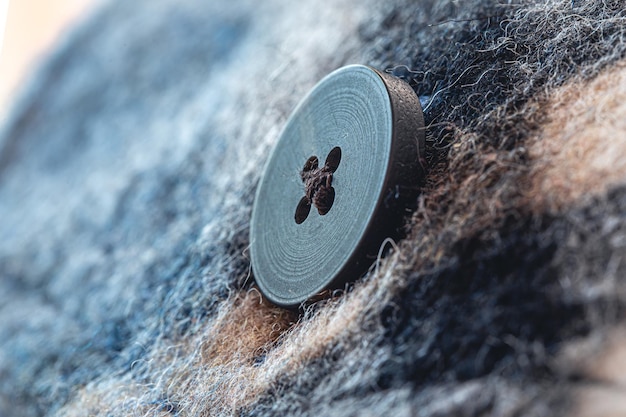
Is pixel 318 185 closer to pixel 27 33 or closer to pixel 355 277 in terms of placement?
pixel 355 277

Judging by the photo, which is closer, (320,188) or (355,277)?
(355,277)

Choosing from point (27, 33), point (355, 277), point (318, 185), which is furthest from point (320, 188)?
point (27, 33)

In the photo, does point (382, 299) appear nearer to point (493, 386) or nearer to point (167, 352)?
point (493, 386)

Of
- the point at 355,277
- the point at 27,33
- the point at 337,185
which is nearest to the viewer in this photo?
the point at 355,277

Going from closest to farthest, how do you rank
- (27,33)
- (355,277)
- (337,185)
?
(355,277), (337,185), (27,33)

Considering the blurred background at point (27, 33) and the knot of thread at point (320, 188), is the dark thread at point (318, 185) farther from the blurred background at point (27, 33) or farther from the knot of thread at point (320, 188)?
the blurred background at point (27, 33)

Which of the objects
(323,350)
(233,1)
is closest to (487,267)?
(323,350)
